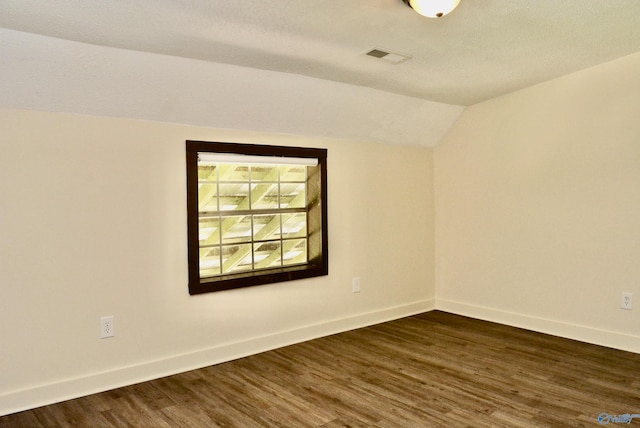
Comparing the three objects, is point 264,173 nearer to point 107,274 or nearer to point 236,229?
point 236,229

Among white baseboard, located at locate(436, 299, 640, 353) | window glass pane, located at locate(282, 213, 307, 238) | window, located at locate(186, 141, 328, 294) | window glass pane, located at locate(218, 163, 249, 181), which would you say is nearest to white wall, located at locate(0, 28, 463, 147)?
window, located at locate(186, 141, 328, 294)

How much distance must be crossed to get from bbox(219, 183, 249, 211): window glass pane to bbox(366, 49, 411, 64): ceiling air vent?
1819 millimetres

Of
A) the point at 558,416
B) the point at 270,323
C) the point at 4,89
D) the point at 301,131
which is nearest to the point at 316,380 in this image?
the point at 270,323

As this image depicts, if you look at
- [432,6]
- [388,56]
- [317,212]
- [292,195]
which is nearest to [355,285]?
[317,212]

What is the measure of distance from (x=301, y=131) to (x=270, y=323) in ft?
5.22

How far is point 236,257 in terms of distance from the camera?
Answer: 4.33 metres

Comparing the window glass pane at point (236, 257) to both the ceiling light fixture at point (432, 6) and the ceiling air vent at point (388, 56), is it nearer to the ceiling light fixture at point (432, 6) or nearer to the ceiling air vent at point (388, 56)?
the ceiling air vent at point (388, 56)

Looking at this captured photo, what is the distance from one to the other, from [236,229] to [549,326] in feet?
9.54

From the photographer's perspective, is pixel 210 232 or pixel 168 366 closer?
pixel 168 366

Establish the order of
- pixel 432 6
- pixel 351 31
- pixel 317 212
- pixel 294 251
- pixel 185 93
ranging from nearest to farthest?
1. pixel 432 6
2. pixel 351 31
3. pixel 185 93
4. pixel 317 212
5. pixel 294 251

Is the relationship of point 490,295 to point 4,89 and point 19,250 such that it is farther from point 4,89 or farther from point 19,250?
point 4,89

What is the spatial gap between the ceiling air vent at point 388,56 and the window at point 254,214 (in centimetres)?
111

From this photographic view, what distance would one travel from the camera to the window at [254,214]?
3316 millimetres

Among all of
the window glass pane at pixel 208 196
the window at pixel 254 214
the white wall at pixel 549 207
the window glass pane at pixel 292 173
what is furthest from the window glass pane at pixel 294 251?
the white wall at pixel 549 207
